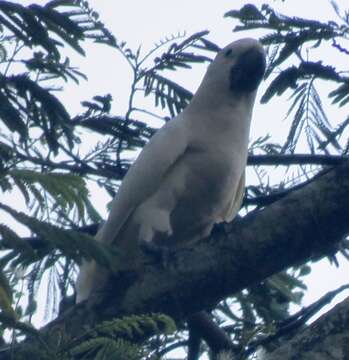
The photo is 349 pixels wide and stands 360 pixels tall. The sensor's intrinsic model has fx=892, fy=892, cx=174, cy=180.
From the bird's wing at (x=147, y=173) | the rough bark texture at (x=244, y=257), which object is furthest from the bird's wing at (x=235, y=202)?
the rough bark texture at (x=244, y=257)

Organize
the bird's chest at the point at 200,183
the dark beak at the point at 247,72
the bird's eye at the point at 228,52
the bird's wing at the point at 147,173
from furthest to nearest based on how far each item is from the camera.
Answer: the bird's eye at the point at 228,52, the dark beak at the point at 247,72, the bird's chest at the point at 200,183, the bird's wing at the point at 147,173

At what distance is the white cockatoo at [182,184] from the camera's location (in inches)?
223

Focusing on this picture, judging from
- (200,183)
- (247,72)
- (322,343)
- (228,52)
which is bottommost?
(322,343)

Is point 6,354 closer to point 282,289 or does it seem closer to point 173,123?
point 282,289

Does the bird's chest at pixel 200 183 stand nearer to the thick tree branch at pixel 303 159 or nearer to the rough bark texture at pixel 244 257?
the thick tree branch at pixel 303 159

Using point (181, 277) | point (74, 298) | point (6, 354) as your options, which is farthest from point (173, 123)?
point (6, 354)

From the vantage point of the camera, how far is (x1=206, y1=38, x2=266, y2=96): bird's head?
6.34m

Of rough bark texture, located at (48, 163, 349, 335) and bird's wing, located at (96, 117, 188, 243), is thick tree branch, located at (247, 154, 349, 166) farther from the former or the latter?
bird's wing, located at (96, 117, 188, 243)

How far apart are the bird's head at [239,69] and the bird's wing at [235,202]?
2.49ft

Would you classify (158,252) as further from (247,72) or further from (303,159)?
(247,72)

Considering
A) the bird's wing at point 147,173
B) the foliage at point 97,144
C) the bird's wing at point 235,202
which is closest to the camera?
the foliage at point 97,144

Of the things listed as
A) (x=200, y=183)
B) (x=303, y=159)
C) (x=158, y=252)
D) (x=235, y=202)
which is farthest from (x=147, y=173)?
(x=303, y=159)

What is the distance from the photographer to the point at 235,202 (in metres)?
5.95

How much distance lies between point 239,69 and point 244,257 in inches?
103
